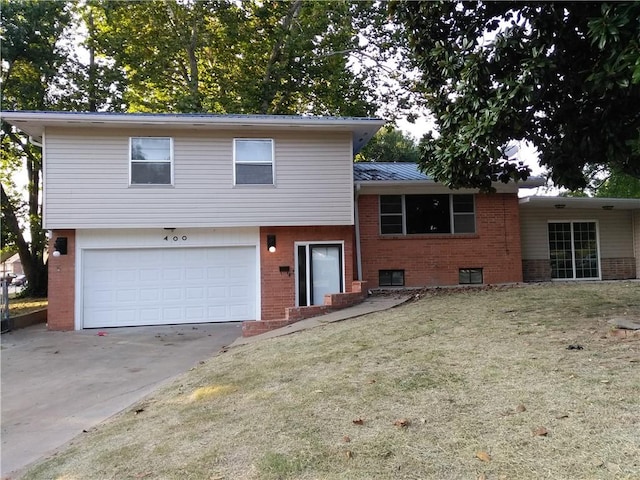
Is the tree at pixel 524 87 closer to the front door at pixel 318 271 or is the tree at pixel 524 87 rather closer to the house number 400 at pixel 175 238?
the front door at pixel 318 271

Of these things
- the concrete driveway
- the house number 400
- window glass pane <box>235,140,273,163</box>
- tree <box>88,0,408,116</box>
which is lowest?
the concrete driveway

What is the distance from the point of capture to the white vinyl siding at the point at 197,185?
11.0 metres

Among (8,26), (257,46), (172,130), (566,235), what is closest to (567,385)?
Result: (172,130)

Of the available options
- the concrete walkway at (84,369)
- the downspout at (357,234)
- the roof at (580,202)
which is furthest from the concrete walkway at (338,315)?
the roof at (580,202)

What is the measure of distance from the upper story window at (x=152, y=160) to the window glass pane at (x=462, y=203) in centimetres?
786

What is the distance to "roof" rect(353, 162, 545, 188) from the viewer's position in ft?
41.2

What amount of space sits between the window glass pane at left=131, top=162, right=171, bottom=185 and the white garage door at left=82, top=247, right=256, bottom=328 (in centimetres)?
177

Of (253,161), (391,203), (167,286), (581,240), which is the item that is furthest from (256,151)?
(581,240)

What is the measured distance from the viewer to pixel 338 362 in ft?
17.8

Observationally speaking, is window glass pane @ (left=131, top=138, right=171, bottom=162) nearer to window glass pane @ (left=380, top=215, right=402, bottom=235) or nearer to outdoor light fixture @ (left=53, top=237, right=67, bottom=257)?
outdoor light fixture @ (left=53, top=237, right=67, bottom=257)

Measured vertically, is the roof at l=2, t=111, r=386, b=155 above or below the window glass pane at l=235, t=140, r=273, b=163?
above

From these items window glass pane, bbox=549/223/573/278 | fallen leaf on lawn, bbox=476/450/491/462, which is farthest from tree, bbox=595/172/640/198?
fallen leaf on lawn, bbox=476/450/491/462

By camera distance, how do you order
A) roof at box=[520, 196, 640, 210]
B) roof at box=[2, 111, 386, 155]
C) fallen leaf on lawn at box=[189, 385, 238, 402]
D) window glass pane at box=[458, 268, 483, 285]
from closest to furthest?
fallen leaf on lawn at box=[189, 385, 238, 402]
roof at box=[2, 111, 386, 155]
window glass pane at box=[458, 268, 483, 285]
roof at box=[520, 196, 640, 210]

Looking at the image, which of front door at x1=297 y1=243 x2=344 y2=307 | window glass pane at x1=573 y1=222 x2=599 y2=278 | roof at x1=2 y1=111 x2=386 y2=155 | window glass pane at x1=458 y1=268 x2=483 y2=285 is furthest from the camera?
window glass pane at x1=573 y1=222 x2=599 y2=278
